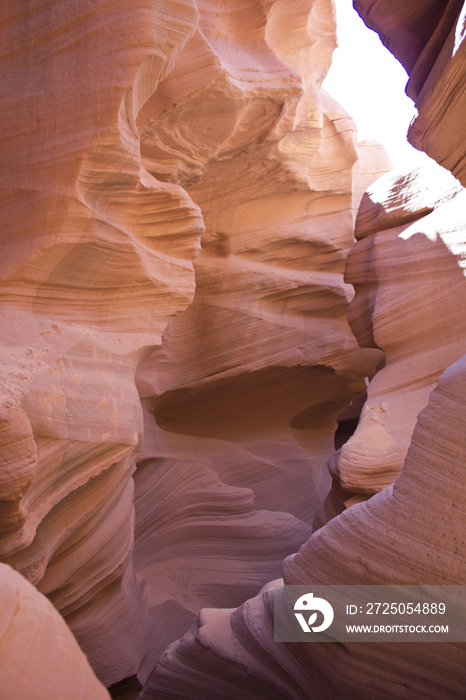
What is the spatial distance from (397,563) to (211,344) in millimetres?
5478

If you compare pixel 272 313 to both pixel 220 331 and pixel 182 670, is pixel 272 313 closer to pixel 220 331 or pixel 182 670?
pixel 220 331

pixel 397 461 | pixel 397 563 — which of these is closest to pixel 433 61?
pixel 397 461

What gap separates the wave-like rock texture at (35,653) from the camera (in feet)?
5.71

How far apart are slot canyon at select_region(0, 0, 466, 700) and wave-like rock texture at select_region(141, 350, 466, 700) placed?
15 mm

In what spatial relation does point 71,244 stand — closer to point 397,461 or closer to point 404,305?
point 397,461

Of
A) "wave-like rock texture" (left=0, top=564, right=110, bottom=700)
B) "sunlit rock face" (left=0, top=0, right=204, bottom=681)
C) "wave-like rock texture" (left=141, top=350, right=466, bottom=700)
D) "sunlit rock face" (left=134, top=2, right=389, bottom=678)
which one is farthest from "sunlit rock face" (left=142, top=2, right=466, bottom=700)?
"wave-like rock texture" (left=0, top=564, right=110, bottom=700)

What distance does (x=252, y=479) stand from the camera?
8.77m

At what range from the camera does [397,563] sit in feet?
10.1

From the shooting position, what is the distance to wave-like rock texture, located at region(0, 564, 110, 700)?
1740 millimetres
